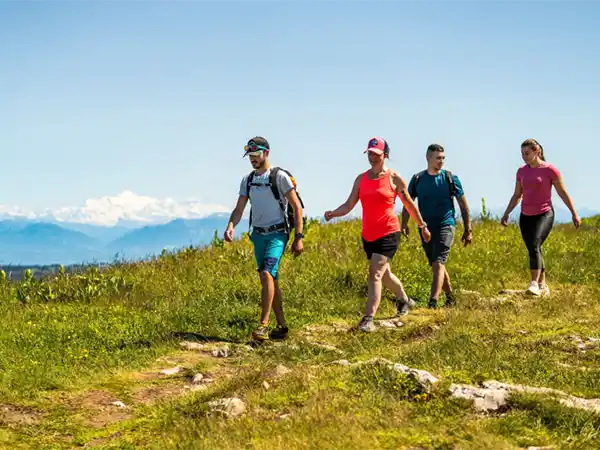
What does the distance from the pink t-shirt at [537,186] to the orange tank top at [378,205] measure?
3.56 meters

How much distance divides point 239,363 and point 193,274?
5.79 metres

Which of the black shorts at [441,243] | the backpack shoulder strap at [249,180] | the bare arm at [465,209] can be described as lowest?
the black shorts at [441,243]

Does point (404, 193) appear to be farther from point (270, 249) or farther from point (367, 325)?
point (270, 249)

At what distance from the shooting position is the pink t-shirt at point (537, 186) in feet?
40.3

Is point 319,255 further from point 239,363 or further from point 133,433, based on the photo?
point 133,433

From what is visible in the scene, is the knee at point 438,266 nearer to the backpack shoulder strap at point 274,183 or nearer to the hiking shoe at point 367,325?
the hiking shoe at point 367,325

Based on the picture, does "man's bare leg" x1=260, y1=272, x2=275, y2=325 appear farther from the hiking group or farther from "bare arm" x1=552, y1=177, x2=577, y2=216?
"bare arm" x1=552, y1=177, x2=577, y2=216

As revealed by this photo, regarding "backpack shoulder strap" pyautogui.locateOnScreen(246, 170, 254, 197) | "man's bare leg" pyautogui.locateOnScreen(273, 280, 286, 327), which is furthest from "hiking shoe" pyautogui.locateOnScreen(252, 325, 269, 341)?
"backpack shoulder strap" pyautogui.locateOnScreen(246, 170, 254, 197)

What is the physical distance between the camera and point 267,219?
963 cm

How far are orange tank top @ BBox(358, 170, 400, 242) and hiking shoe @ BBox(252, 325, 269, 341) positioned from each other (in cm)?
198

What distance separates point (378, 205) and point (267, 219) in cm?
156

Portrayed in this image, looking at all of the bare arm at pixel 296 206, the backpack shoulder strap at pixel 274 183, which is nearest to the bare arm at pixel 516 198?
the bare arm at pixel 296 206

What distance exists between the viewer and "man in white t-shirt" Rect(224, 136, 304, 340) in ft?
31.0

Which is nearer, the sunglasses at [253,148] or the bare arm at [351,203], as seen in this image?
the sunglasses at [253,148]
